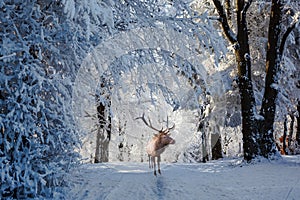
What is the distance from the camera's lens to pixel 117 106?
27.3 ft

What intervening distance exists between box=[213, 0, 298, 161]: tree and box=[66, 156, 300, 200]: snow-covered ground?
0.70 metres

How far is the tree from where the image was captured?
1062 cm

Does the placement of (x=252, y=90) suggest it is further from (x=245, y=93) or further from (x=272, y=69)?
(x=272, y=69)

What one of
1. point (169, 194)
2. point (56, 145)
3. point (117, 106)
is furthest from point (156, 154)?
point (56, 145)

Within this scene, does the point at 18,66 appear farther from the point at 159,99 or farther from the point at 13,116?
the point at 159,99

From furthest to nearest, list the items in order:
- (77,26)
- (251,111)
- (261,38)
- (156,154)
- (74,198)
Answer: (261,38)
(251,111)
(156,154)
(74,198)
(77,26)

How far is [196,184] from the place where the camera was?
25.7 feet

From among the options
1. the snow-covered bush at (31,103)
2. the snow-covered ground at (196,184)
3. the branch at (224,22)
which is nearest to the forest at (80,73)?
the snow-covered bush at (31,103)

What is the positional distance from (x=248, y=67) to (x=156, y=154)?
4.31m

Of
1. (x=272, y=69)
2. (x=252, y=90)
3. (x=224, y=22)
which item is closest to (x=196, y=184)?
(x=252, y=90)

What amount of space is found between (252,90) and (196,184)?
4393 millimetres

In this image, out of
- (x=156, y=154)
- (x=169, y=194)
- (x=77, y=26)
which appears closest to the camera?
(x=77, y=26)

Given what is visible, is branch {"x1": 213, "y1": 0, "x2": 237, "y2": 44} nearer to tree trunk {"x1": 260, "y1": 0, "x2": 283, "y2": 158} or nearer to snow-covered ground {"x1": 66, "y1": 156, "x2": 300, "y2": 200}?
tree trunk {"x1": 260, "y1": 0, "x2": 283, "y2": 158}

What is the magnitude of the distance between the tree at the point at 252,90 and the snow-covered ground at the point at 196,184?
0.70 meters
